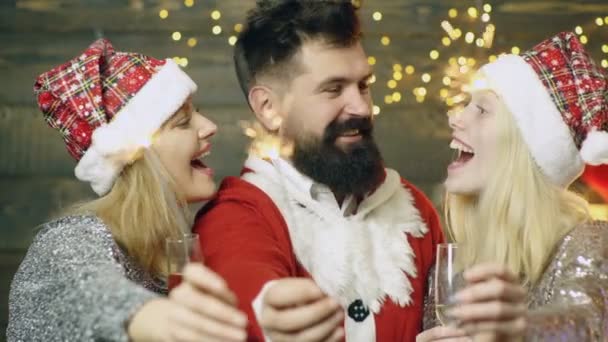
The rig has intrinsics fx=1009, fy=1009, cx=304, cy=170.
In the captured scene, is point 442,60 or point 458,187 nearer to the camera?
point 458,187

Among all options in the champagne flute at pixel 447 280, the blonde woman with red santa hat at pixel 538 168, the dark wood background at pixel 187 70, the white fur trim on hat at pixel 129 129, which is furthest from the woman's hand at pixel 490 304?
the dark wood background at pixel 187 70

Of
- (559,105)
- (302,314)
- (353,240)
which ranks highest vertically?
(559,105)

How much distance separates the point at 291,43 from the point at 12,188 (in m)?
1.31

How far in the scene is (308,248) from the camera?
232cm

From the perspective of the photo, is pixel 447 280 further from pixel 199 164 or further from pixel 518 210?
pixel 199 164

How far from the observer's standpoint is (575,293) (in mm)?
2129

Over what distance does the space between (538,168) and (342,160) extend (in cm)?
46

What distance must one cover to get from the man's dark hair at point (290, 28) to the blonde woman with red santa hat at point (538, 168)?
0.36 meters

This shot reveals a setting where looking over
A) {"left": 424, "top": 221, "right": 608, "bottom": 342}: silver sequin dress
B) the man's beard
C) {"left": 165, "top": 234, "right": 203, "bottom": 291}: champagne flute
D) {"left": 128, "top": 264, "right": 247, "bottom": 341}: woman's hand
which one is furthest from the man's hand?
the man's beard

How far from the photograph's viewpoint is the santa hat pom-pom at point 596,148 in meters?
2.28

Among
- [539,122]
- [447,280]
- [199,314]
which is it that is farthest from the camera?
[539,122]

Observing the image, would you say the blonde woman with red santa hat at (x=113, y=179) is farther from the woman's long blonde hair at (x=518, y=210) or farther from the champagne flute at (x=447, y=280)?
the woman's long blonde hair at (x=518, y=210)

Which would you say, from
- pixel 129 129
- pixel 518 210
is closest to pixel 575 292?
pixel 518 210

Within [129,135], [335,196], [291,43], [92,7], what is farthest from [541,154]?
[92,7]
